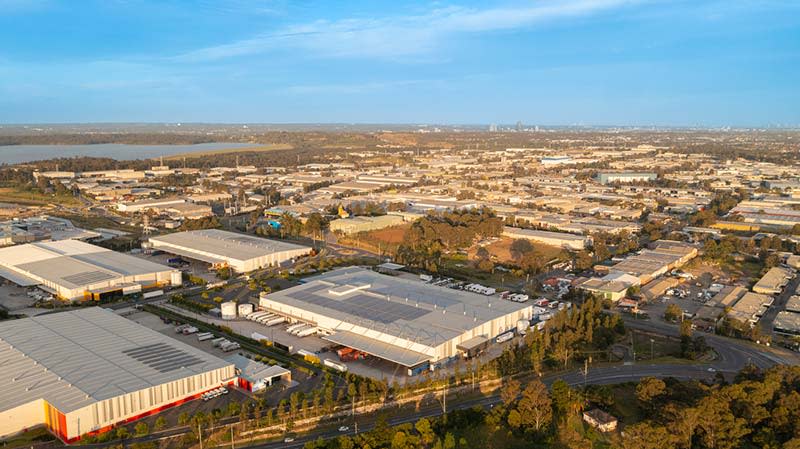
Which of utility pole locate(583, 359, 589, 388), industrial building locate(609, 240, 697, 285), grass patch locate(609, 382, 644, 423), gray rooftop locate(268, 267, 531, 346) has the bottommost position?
grass patch locate(609, 382, 644, 423)

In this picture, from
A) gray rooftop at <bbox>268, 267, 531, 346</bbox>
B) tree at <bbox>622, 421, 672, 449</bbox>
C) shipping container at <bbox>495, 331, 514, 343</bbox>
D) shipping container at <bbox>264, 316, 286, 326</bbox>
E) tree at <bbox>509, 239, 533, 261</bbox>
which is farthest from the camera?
tree at <bbox>509, 239, 533, 261</bbox>

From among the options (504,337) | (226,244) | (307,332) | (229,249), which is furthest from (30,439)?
(226,244)

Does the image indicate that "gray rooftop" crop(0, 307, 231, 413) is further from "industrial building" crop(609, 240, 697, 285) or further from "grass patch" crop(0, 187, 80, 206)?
"grass patch" crop(0, 187, 80, 206)

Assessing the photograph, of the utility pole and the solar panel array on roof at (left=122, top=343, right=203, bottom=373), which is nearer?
the solar panel array on roof at (left=122, top=343, right=203, bottom=373)

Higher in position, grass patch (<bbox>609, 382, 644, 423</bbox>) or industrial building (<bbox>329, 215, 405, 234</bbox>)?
industrial building (<bbox>329, 215, 405, 234</bbox>)

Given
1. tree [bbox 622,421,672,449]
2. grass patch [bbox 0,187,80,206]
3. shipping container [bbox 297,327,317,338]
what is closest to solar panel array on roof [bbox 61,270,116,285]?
shipping container [bbox 297,327,317,338]

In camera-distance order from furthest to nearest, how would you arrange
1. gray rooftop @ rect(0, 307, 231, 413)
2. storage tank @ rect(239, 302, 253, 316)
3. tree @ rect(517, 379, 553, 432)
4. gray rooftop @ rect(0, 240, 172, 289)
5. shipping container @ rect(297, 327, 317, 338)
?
gray rooftop @ rect(0, 240, 172, 289)
storage tank @ rect(239, 302, 253, 316)
shipping container @ rect(297, 327, 317, 338)
gray rooftop @ rect(0, 307, 231, 413)
tree @ rect(517, 379, 553, 432)

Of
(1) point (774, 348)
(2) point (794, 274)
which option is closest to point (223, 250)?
(1) point (774, 348)

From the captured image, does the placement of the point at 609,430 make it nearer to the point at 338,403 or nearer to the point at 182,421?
the point at 338,403
